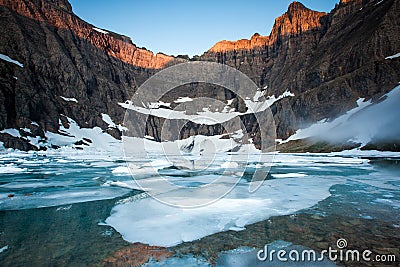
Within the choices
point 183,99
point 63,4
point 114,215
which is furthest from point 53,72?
point 114,215

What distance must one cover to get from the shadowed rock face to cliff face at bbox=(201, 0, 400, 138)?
0.34 metres

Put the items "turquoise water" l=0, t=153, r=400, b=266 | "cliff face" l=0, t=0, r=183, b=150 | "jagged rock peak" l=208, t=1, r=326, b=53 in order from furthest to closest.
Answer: "jagged rock peak" l=208, t=1, r=326, b=53 < "cliff face" l=0, t=0, r=183, b=150 < "turquoise water" l=0, t=153, r=400, b=266

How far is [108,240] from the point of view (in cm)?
534

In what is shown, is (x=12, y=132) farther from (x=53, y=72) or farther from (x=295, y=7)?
(x=295, y=7)

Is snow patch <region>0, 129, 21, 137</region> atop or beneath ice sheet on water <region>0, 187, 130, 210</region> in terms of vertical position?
atop

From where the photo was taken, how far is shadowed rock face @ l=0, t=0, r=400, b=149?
7450cm

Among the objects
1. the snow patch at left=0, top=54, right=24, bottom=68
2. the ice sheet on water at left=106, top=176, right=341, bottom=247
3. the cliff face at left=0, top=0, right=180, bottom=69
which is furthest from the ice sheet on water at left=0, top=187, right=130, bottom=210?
the cliff face at left=0, top=0, right=180, bottom=69

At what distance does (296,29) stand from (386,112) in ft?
320

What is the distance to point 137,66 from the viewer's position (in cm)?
15875

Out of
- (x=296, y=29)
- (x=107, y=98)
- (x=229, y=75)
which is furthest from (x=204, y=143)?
(x=296, y=29)

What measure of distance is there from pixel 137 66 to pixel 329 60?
11706 centimetres

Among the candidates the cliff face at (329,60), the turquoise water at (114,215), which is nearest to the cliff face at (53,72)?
the turquoise water at (114,215)

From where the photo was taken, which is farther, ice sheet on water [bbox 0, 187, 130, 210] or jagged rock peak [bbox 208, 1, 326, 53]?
jagged rock peak [bbox 208, 1, 326, 53]

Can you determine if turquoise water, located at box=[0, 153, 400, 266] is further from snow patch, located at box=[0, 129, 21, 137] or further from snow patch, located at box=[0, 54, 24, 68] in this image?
snow patch, located at box=[0, 54, 24, 68]
